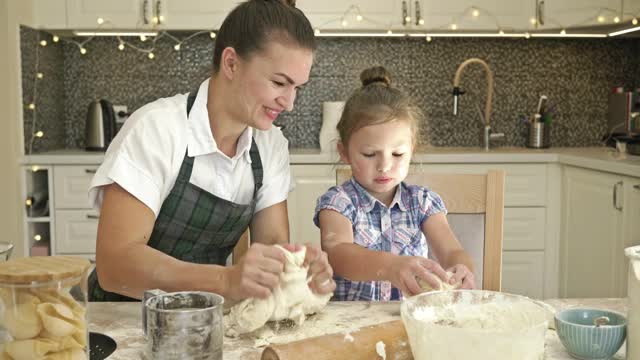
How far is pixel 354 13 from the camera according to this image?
3.20 metres

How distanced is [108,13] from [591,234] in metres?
2.31

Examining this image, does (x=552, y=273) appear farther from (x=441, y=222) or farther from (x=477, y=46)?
(x=441, y=222)

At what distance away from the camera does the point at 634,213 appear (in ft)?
8.18

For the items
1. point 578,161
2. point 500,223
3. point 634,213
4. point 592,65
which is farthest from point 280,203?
point 592,65

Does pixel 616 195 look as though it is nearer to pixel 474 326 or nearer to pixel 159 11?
pixel 474 326

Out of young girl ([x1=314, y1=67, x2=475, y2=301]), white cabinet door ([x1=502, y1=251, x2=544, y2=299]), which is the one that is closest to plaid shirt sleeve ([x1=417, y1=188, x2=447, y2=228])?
young girl ([x1=314, y1=67, x2=475, y2=301])

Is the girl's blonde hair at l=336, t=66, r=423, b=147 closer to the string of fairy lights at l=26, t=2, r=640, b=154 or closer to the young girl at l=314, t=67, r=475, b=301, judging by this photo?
the young girl at l=314, t=67, r=475, b=301

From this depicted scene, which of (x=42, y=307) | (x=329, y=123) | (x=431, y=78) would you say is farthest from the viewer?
(x=431, y=78)

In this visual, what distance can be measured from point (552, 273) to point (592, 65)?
3.79 ft

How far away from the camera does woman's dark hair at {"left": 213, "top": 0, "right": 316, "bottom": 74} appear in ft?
4.31

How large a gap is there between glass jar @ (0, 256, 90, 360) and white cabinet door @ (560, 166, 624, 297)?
2.29 meters

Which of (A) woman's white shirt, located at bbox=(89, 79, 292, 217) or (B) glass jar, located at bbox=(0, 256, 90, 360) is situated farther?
(A) woman's white shirt, located at bbox=(89, 79, 292, 217)

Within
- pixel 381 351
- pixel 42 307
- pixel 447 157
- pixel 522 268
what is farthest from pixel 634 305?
pixel 522 268

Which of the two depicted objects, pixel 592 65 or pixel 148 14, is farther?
pixel 592 65
